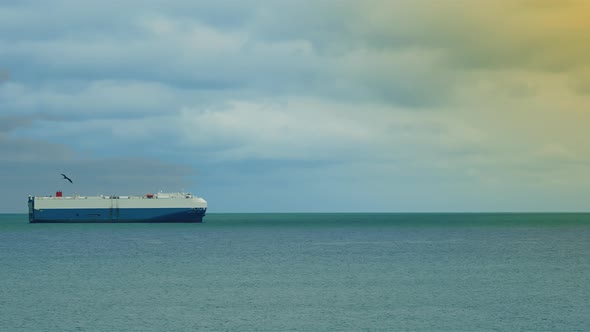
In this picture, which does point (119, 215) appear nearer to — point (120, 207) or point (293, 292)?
point (120, 207)

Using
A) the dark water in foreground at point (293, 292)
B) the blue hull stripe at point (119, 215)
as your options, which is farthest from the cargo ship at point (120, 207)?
the dark water in foreground at point (293, 292)

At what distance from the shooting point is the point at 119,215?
558 ft

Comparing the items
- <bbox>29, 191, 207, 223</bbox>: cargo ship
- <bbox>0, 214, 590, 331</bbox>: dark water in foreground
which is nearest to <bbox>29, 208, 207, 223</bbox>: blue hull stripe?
<bbox>29, 191, 207, 223</bbox>: cargo ship

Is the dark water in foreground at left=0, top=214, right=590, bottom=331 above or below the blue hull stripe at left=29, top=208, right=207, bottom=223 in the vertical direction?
below

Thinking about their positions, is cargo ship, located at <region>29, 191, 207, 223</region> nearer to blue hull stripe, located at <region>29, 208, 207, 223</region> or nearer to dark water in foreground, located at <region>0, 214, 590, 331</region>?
blue hull stripe, located at <region>29, 208, 207, 223</region>

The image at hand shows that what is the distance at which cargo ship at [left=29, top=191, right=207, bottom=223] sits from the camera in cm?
16900

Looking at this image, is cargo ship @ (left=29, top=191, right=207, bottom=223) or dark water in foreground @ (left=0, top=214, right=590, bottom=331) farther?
cargo ship @ (left=29, top=191, right=207, bottom=223)

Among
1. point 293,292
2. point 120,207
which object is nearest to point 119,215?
point 120,207

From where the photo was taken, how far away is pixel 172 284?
53.1m

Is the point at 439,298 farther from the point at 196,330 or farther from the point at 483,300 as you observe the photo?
the point at 196,330

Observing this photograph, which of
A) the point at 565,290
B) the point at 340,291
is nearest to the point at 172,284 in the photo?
the point at 340,291

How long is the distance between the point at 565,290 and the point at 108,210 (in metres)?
139

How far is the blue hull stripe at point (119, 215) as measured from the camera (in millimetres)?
170000

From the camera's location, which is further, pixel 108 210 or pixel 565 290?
pixel 108 210
